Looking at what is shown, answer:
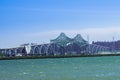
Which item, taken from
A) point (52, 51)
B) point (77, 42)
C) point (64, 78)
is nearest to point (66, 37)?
point (77, 42)

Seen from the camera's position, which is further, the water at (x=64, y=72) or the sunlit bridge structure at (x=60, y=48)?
the sunlit bridge structure at (x=60, y=48)

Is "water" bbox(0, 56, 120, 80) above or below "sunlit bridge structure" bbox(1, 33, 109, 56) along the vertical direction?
below

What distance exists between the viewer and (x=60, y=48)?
17075 cm

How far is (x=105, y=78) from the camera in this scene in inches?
1226

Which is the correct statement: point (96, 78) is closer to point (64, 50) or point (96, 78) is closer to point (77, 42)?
point (64, 50)

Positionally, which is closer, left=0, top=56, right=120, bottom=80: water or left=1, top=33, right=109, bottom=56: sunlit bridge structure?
left=0, top=56, right=120, bottom=80: water

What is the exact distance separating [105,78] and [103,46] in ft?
544

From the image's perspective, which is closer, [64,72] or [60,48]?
[64,72]

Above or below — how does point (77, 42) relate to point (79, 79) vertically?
above

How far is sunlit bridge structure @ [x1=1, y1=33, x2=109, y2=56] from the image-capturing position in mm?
161750

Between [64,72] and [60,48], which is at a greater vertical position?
[60,48]

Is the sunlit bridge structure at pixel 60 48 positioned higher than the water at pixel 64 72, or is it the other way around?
the sunlit bridge structure at pixel 60 48

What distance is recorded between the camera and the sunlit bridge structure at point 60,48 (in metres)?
162

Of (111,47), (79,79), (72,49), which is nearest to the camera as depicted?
(79,79)
